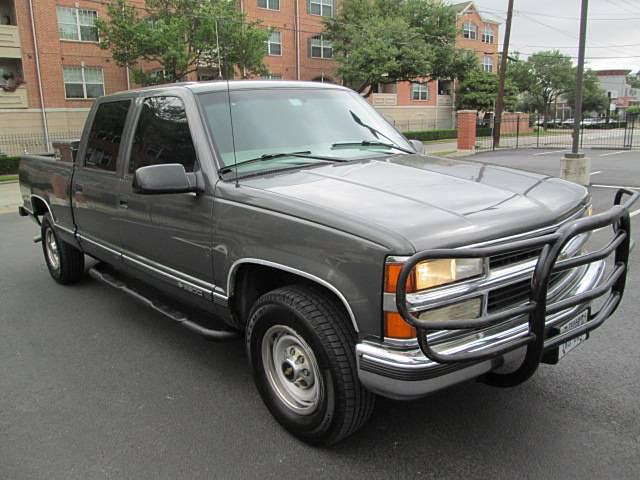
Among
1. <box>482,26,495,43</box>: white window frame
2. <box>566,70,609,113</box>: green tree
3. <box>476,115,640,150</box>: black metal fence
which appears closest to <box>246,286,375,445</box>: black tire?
<box>476,115,640,150</box>: black metal fence

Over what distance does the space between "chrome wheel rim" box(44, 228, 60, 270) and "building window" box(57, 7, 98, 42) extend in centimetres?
2608

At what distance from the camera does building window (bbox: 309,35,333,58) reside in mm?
39438

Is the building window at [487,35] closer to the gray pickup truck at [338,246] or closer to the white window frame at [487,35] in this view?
the white window frame at [487,35]

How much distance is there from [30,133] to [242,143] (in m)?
29.1

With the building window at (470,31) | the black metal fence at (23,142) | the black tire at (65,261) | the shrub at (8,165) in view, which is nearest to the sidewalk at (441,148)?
the shrub at (8,165)

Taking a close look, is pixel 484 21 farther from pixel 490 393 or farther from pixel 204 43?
pixel 490 393

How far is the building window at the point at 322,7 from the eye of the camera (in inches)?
1533

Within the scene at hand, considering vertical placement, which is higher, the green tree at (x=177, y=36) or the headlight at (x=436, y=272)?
the green tree at (x=177, y=36)

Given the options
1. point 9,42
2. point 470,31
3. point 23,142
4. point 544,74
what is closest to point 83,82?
point 9,42

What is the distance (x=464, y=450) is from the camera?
3055mm

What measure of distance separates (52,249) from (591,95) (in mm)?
90361

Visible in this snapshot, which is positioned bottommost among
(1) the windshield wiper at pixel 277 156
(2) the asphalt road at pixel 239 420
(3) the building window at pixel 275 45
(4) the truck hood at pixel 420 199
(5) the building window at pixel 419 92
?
(2) the asphalt road at pixel 239 420

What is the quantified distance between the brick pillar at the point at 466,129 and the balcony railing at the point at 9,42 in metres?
21.2

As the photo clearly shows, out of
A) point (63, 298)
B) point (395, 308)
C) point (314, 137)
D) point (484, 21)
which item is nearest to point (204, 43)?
point (63, 298)
